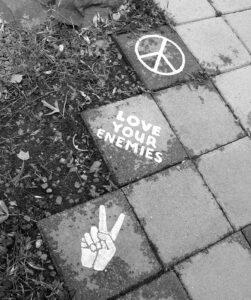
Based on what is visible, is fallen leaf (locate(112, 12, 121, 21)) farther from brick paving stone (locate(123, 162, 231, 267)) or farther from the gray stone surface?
brick paving stone (locate(123, 162, 231, 267))

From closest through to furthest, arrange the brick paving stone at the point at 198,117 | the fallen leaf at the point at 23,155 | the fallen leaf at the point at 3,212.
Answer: the fallen leaf at the point at 3,212, the fallen leaf at the point at 23,155, the brick paving stone at the point at 198,117

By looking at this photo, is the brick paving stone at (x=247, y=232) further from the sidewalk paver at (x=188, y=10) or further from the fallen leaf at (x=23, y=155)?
Result: the sidewalk paver at (x=188, y=10)

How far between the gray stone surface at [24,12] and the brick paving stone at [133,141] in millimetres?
1031

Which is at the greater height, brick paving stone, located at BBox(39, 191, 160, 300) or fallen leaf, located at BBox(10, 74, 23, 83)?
fallen leaf, located at BBox(10, 74, 23, 83)

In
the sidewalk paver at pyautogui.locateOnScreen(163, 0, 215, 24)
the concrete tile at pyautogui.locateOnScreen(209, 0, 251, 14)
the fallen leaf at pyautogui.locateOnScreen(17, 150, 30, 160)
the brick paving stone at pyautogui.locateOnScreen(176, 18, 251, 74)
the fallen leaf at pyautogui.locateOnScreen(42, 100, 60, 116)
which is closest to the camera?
the fallen leaf at pyautogui.locateOnScreen(17, 150, 30, 160)

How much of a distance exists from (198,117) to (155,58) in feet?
2.14

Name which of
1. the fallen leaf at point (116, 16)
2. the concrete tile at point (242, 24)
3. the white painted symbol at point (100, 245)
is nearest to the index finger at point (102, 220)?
the white painted symbol at point (100, 245)

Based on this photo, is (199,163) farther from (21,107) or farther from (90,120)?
(21,107)

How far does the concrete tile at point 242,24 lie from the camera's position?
11.2 feet

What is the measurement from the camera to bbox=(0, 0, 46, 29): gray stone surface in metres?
2.98

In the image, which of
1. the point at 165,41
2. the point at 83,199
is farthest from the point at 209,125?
the point at 83,199

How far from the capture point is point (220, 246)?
2.30 metres

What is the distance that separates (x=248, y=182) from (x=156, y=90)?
1.00 metres

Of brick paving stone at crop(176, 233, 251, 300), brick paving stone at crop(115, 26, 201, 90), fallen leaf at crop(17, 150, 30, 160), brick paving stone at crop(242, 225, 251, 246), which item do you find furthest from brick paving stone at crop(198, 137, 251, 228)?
fallen leaf at crop(17, 150, 30, 160)
